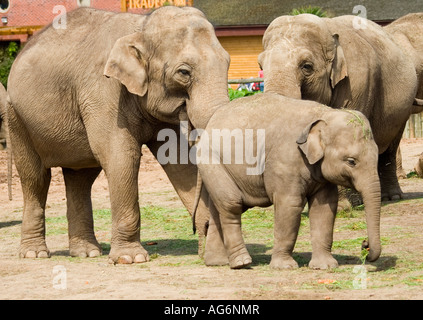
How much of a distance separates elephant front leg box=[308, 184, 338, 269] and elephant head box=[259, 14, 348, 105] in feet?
6.26

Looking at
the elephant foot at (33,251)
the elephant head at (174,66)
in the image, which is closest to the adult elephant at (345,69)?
the elephant head at (174,66)

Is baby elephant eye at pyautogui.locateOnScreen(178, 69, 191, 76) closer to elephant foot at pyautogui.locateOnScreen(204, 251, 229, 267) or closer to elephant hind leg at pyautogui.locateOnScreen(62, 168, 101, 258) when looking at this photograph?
elephant foot at pyautogui.locateOnScreen(204, 251, 229, 267)

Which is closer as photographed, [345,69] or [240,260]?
[240,260]

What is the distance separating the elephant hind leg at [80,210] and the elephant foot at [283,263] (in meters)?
2.66

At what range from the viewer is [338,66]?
Result: 10.9 metres

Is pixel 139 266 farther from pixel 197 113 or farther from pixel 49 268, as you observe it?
pixel 197 113

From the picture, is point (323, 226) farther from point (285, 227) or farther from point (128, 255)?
point (128, 255)

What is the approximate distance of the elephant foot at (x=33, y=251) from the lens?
10492 mm

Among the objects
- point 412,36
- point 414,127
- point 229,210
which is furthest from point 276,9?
point 229,210

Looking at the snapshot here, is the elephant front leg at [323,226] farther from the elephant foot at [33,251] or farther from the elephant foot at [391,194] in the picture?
the elephant foot at [391,194]

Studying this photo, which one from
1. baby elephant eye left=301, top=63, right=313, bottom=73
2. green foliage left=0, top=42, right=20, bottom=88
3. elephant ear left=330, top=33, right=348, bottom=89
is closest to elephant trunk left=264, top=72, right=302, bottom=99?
baby elephant eye left=301, top=63, right=313, bottom=73

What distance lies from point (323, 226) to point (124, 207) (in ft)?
6.64

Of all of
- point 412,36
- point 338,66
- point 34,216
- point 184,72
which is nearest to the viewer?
point 184,72

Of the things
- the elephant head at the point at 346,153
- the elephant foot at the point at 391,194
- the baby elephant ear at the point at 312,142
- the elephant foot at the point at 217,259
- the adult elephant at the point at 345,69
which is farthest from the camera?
the elephant foot at the point at 391,194
